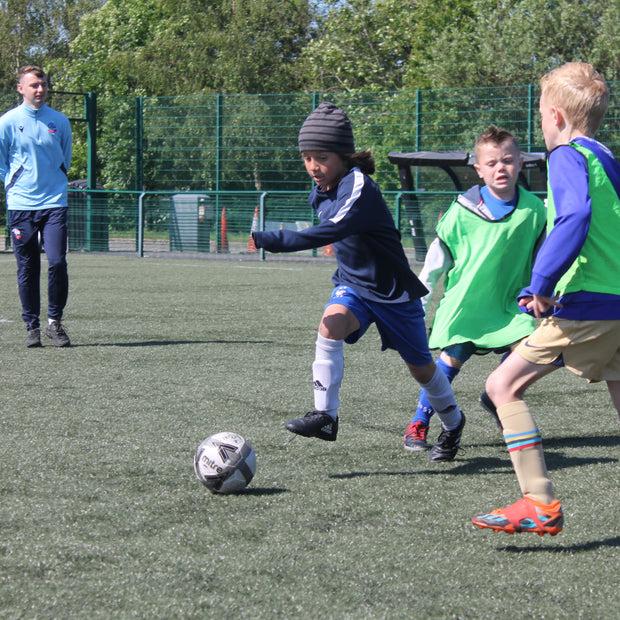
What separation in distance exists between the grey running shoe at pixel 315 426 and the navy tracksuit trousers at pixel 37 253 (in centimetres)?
398

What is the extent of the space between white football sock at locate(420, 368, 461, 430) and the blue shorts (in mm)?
137

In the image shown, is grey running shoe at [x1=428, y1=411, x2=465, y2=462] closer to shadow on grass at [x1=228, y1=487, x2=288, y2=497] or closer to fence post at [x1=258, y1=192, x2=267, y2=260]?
shadow on grass at [x1=228, y1=487, x2=288, y2=497]

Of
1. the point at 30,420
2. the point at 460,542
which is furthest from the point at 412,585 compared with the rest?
the point at 30,420

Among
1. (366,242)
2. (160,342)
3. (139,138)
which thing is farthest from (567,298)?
(139,138)

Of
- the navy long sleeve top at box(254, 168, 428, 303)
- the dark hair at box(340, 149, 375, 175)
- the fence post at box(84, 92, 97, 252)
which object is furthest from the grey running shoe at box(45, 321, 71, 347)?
the fence post at box(84, 92, 97, 252)

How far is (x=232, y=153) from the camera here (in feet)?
77.3

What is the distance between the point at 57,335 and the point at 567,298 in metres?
5.41

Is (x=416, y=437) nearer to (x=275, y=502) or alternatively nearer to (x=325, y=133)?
(x=275, y=502)

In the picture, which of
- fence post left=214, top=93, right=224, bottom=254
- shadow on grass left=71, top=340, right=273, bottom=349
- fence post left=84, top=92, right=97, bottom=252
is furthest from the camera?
fence post left=214, top=93, right=224, bottom=254

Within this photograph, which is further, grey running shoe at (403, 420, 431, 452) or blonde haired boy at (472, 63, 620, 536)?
grey running shoe at (403, 420, 431, 452)

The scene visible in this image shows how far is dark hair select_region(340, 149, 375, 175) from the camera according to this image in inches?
169

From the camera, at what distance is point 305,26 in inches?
1740

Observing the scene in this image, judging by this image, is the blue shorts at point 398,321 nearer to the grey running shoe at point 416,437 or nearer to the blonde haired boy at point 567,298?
the grey running shoe at point 416,437

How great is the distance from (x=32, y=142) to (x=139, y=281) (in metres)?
6.78
